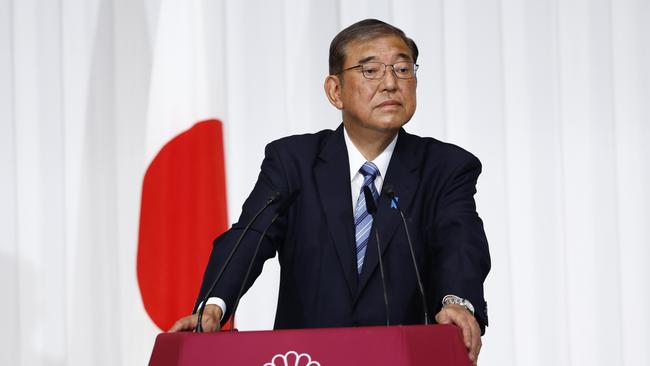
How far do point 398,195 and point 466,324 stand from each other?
0.46 m

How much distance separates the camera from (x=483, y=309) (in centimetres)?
174

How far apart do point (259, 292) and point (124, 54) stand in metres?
1.07

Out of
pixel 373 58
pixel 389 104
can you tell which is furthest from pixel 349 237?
pixel 373 58

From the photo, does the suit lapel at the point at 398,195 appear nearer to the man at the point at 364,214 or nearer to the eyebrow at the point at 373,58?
the man at the point at 364,214

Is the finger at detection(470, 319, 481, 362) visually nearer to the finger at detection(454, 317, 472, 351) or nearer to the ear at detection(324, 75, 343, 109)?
the finger at detection(454, 317, 472, 351)

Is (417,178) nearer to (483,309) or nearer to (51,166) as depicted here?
(483,309)

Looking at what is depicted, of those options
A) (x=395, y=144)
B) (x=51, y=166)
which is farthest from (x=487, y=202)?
(x=51, y=166)

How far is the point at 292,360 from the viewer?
1.40m

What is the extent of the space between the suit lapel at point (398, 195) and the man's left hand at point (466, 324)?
240mm

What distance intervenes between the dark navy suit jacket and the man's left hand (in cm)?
14

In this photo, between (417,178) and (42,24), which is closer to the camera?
(417,178)

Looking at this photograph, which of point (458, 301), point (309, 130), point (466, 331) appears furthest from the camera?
point (309, 130)

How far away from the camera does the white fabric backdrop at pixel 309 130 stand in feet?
11.2

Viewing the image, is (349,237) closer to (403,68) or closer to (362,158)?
(362,158)
